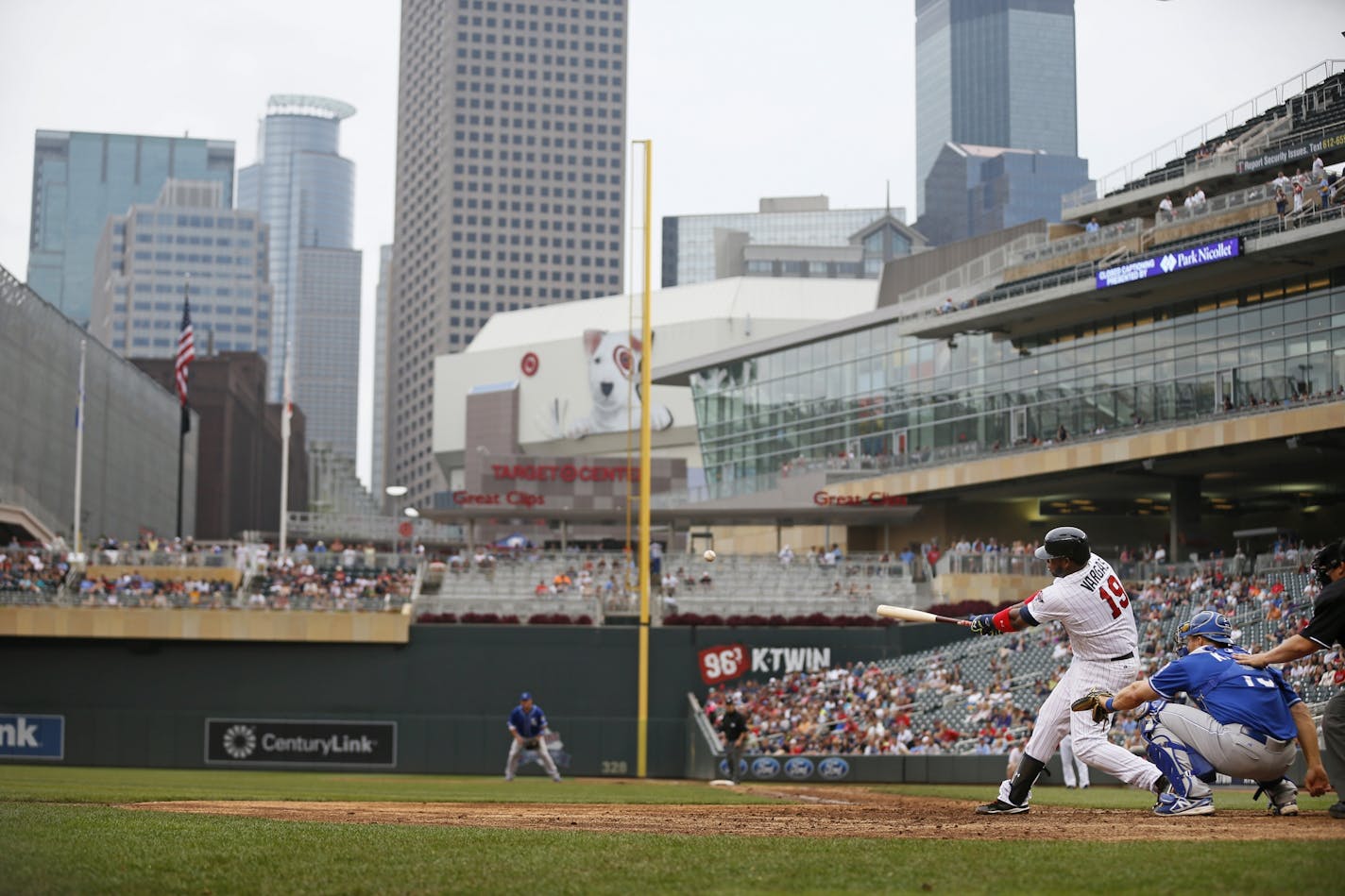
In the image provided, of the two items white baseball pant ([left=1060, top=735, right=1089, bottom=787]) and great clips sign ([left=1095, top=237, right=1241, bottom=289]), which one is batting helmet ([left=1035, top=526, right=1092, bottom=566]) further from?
great clips sign ([left=1095, top=237, right=1241, bottom=289])

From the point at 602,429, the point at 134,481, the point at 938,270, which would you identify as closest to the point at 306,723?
the point at 938,270

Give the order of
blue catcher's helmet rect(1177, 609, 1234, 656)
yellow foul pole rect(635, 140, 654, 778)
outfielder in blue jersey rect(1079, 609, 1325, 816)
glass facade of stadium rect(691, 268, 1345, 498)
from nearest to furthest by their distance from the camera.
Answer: outfielder in blue jersey rect(1079, 609, 1325, 816) < blue catcher's helmet rect(1177, 609, 1234, 656) < yellow foul pole rect(635, 140, 654, 778) < glass facade of stadium rect(691, 268, 1345, 498)

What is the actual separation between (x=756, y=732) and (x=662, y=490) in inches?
1451

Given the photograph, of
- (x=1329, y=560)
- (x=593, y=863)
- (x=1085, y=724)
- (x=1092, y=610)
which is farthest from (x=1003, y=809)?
(x=593, y=863)

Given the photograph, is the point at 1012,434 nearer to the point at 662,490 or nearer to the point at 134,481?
the point at 662,490

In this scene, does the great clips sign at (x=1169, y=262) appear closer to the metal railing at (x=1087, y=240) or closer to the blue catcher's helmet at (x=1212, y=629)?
the metal railing at (x=1087, y=240)

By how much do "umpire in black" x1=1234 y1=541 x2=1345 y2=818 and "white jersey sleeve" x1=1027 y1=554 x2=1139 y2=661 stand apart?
4.14 feet

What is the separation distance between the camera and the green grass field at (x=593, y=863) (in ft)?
23.5

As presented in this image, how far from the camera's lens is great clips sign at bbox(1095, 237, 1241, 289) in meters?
A: 40.2

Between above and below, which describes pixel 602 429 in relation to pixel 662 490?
above

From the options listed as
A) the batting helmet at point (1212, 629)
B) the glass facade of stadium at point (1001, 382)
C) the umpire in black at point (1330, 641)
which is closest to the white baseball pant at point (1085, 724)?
the batting helmet at point (1212, 629)

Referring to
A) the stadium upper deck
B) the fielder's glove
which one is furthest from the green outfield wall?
the fielder's glove

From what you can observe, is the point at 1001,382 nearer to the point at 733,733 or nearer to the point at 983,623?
the point at 733,733

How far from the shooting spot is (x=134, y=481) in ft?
263
